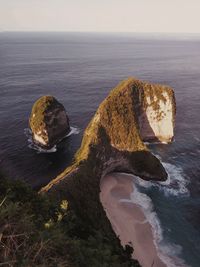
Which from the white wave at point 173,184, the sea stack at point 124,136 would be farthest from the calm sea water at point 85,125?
the sea stack at point 124,136

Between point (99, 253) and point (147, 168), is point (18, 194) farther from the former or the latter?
point (147, 168)

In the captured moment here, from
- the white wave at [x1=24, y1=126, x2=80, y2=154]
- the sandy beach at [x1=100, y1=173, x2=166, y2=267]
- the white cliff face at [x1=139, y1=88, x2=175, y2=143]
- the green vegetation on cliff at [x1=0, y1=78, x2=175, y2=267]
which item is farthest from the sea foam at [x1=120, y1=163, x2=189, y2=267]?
the white wave at [x1=24, y1=126, x2=80, y2=154]

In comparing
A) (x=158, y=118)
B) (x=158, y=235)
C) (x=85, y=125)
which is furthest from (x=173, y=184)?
(x=85, y=125)

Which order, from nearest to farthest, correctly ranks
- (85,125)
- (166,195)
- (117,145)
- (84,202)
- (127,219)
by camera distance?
1. (84,202)
2. (127,219)
3. (166,195)
4. (117,145)
5. (85,125)

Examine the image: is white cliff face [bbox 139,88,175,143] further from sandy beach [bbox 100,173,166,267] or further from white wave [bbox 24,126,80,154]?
white wave [bbox 24,126,80,154]

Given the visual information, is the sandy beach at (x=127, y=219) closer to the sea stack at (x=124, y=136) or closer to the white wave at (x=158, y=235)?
the white wave at (x=158, y=235)

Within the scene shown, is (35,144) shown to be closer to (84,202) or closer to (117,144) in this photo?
(117,144)

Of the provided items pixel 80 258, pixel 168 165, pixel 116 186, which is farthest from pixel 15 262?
pixel 168 165

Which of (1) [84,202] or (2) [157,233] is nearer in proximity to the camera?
(1) [84,202]
